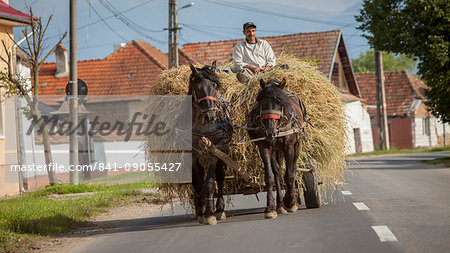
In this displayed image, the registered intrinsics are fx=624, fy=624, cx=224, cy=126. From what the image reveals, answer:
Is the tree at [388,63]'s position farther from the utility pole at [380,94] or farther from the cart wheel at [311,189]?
the cart wheel at [311,189]

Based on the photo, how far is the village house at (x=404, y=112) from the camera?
48688 millimetres

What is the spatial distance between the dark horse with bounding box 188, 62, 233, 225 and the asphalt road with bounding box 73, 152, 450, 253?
0.35 metres

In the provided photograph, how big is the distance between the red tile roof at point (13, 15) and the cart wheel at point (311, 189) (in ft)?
33.5

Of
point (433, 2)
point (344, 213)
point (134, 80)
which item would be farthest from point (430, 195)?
point (134, 80)

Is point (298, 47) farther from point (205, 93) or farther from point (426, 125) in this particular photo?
point (205, 93)

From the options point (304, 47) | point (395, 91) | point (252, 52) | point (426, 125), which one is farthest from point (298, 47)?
point (252, 52)

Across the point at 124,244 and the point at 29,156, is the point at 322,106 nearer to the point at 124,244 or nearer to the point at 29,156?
the point at 124,244

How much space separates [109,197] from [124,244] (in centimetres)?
664

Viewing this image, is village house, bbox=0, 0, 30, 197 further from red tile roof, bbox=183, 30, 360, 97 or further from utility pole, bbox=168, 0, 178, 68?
red tile roof, bbox=183, 30, 360, 97

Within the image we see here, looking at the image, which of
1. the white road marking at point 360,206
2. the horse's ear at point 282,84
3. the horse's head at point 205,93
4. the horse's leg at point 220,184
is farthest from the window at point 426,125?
the horse's head at point 205,93

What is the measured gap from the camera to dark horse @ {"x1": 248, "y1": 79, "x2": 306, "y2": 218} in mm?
8055

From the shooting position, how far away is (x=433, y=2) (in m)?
20.0

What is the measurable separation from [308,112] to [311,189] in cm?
111

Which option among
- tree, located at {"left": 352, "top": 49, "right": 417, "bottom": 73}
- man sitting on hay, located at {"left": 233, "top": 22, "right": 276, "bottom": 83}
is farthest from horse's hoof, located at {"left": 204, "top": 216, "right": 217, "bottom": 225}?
tree, located at {"left": 352, "top": 49, "right": 417, "bottom": 73}
